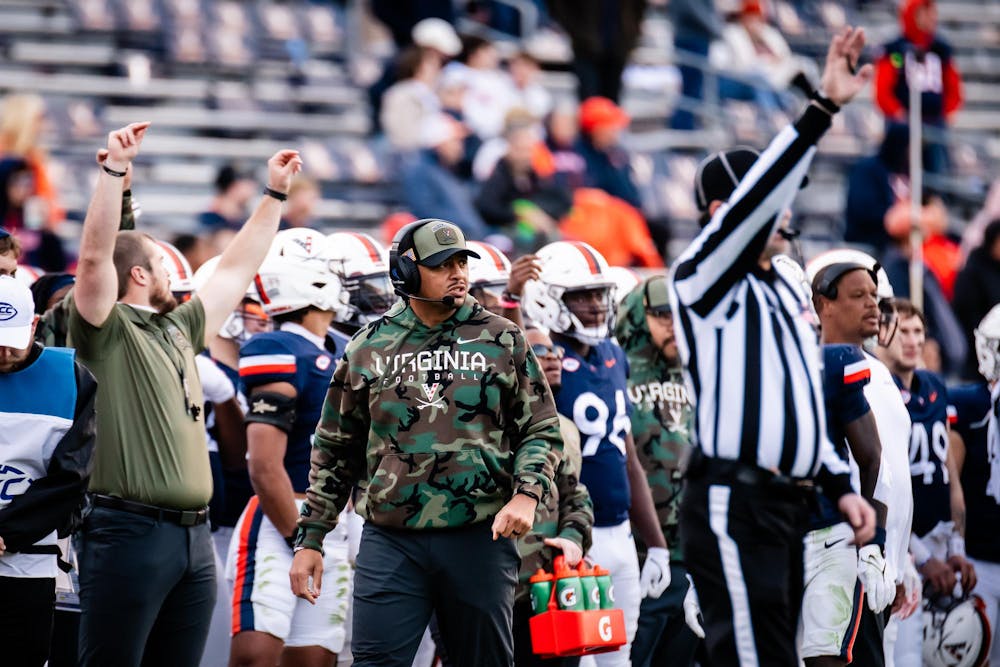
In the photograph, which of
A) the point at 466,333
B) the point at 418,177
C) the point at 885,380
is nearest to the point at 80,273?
the point at 466,333

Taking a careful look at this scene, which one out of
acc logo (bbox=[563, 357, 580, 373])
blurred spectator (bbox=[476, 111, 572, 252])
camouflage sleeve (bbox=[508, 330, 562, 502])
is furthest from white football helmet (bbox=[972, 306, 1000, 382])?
blurred spectator (bbox=[476, 111, 572, 252])

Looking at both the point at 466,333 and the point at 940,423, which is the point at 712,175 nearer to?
the point at 466,333

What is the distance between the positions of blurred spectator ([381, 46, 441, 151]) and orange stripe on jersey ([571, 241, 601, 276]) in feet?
23.8

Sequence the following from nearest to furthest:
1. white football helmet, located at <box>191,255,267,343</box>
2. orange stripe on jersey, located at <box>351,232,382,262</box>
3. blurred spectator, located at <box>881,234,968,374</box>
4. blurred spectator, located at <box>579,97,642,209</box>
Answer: orange stripe on jersey, located at <box>351,232,382,262</box>
white football helmet, located at <box>191,255,267,343</box>
blurred spectator, located at <box>881,234,968,374</box>
blurred spectator, located at <box>579,97,642,209</box>

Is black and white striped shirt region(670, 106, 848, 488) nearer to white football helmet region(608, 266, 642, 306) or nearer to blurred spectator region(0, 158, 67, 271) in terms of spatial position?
white football helmet region(608, 266, 642, 306)

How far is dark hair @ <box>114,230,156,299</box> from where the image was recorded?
20.0 feet

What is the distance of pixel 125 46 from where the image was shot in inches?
633

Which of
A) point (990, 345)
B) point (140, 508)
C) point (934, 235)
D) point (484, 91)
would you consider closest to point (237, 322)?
point (140, 508)

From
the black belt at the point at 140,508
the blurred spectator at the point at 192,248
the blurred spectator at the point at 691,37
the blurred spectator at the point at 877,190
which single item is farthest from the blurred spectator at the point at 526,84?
the black belt at the point at 140,508

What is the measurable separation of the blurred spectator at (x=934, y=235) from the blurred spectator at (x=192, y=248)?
5.92m

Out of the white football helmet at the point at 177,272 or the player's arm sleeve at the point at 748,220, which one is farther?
the white football helmet at the point at 177,272

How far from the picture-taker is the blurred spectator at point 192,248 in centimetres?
969

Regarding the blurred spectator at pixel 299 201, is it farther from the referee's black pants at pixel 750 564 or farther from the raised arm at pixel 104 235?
the referee's black pants at pixel 750 564

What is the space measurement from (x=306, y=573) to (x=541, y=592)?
38.2 inches
